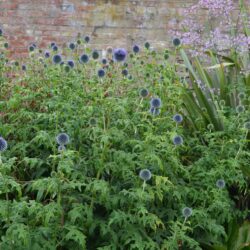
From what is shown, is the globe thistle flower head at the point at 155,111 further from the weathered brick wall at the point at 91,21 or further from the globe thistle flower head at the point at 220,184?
the weathered brick wall at the point at 91,21

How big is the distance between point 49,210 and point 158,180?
554 mm

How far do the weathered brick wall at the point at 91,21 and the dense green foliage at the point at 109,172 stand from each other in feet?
9.87

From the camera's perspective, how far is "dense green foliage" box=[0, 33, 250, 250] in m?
2.55

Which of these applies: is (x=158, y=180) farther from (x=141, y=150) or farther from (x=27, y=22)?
(x=27, y=22)

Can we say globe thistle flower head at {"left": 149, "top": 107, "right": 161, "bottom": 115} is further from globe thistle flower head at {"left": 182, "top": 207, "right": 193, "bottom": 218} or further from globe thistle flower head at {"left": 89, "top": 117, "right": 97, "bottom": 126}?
globe thistle flower head at {"left": 182, "top": 207, "right": 193, "bottom": 218}

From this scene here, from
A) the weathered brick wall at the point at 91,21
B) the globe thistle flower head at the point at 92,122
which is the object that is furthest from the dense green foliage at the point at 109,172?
the weathered brick wall at the point at 91,21

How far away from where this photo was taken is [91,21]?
23.0 ft

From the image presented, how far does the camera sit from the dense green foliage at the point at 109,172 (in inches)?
100

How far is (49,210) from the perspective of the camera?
245 cm

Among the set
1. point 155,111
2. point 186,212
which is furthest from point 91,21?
point 186,212

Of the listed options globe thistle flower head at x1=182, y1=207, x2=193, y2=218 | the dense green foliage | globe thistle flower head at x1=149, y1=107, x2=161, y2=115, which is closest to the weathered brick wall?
the dense green foliage

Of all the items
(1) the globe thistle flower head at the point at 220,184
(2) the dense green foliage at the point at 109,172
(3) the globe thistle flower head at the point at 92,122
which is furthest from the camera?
(1) the globe thistle flower head at the point at 220,184

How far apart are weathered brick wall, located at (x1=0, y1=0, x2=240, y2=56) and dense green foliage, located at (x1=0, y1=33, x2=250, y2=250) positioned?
118 inches

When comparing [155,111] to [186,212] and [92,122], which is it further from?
[186,212]
